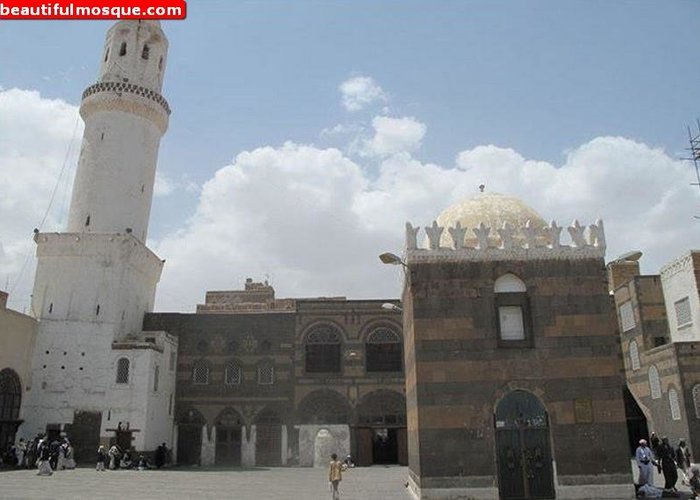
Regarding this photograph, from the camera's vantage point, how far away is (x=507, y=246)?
1680 cm

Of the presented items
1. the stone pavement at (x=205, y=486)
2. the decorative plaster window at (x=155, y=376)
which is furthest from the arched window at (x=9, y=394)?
the decorative plaster window at (x=155, y=376)

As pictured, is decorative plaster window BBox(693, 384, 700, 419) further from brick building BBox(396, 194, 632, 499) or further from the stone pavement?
brick building BBox(396, 194, 632, 499)

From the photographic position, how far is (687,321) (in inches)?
1128

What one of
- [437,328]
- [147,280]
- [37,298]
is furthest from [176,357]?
[437,328]

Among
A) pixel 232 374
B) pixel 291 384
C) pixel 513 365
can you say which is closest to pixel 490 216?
pixel 513 365

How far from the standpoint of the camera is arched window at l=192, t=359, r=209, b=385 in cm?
3569

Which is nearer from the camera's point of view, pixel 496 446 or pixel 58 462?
pixel 496 446

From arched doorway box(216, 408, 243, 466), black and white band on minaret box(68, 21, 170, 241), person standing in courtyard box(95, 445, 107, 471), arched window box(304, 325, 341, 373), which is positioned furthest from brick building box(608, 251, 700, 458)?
black and white band on minaret box(68, 21, 170, 241)

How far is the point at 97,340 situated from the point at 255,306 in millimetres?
19343

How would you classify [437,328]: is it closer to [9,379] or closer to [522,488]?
[522,488]

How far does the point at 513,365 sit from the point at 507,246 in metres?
3.43

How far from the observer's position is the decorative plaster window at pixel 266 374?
3547 centimetres

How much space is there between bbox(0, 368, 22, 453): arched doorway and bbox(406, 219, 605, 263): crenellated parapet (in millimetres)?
24105

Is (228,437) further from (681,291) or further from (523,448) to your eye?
(681,291)
